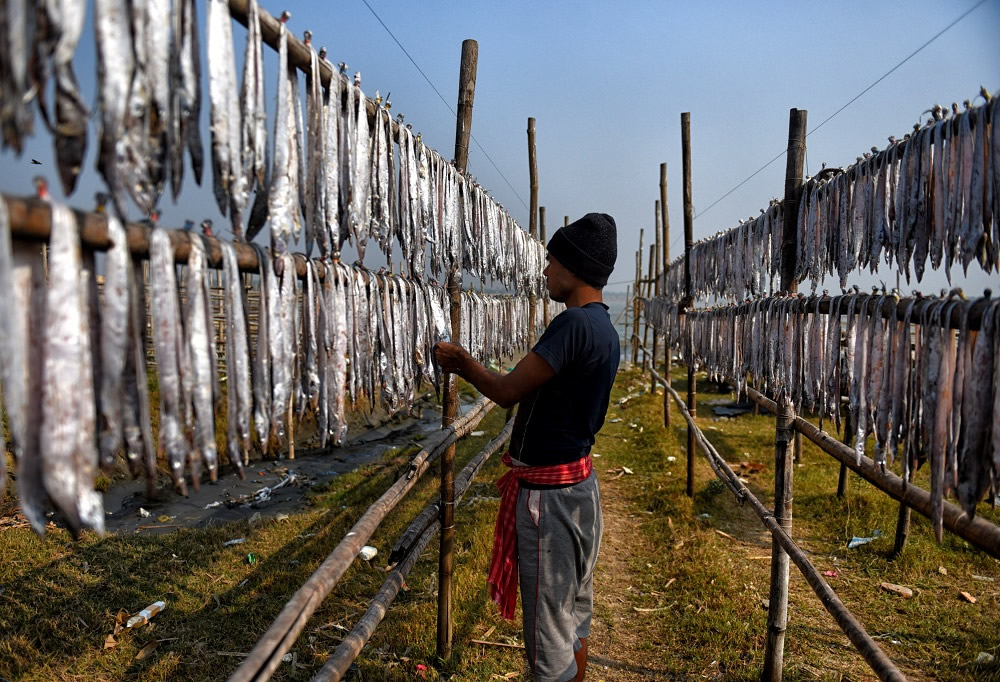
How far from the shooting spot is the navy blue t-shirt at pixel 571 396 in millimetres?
2600

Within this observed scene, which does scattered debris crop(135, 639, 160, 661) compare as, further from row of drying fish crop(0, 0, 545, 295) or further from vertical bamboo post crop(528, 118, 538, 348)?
vertical bamboo post crop(528, 118, 538, 348)

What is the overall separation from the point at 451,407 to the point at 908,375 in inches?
105

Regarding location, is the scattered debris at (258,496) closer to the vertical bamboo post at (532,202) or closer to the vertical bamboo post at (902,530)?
the vertical bamboo post at (532,202)

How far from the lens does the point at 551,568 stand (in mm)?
2750

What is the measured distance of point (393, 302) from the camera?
2.71m

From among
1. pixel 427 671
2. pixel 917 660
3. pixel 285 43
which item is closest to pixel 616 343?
pixel 285 43

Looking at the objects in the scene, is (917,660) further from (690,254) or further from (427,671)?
(690,254)

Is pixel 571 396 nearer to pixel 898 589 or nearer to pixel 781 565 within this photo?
pixel 781 565

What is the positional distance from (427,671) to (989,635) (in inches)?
172

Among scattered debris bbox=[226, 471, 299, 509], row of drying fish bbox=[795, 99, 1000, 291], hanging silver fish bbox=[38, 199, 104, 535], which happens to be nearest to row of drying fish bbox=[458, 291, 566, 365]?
row of drying fish bbox=[795, 99, 1000, 291]

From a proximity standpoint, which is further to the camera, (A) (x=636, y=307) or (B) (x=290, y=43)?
(A) (x=636, y=307)

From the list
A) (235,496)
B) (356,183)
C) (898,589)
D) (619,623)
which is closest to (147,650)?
(619,623)

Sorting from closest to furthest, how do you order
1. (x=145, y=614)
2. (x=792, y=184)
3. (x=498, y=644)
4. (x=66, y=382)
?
(x=66, y=382)
(x=792, y=184)
(x=498, y=644)
(x=145, y=614)

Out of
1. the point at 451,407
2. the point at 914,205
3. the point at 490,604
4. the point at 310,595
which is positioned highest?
the point at 914,205
